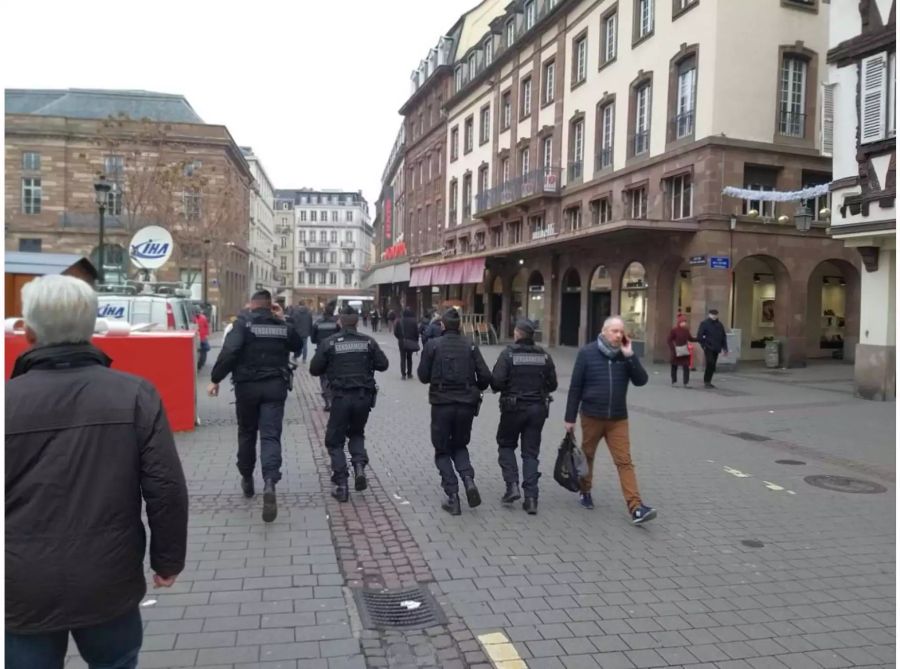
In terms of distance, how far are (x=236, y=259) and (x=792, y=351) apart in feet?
169

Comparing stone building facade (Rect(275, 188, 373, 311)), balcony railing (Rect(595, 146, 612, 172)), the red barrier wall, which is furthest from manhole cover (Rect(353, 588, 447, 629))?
stone building facade (Rect(275, 188, 373, 311))

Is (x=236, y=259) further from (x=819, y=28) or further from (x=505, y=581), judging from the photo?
(x=505, y=581)

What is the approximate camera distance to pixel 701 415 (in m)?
12.7

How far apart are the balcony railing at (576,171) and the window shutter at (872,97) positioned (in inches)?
589

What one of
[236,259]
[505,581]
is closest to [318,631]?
[505,581]

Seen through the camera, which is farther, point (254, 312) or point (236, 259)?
point (236, 259)

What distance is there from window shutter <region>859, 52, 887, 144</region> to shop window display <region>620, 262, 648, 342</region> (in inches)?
411

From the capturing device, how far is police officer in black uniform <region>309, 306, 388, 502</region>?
6.57m

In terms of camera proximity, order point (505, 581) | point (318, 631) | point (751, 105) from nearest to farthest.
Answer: point (318, 631) < point (505, 581) < point (751, 105)

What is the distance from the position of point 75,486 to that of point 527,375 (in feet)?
14.9

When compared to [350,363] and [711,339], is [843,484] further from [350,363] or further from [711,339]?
[711,339]

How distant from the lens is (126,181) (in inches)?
1201

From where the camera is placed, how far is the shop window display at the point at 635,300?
24203mm

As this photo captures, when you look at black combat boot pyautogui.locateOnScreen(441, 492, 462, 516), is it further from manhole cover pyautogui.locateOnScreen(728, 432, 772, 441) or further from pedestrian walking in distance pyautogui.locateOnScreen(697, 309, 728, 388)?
pedestrian walking in distance pyautogui.locateOnScreen(697, 309, 728, 388)
